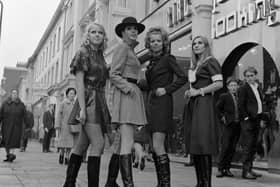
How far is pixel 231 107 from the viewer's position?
7.16m

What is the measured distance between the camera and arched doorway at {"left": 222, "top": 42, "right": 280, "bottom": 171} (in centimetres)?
769

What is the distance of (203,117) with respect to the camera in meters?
4.61

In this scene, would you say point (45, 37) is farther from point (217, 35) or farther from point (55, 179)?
point (55, 179)

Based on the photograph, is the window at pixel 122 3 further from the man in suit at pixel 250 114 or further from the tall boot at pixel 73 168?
the tall boot at pixel 73 168

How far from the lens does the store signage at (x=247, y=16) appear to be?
25.7 feet

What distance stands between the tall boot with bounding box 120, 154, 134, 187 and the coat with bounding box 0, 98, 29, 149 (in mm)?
6041

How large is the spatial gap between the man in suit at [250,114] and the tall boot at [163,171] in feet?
8.86

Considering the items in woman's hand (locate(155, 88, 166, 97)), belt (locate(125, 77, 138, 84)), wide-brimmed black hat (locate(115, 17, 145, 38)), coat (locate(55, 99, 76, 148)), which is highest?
wide-brimmed black hat (locate(115, 17, 145, 38))

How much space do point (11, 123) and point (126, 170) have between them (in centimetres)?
635

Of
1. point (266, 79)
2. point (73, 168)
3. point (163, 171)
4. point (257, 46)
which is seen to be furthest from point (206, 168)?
point (257, 46)

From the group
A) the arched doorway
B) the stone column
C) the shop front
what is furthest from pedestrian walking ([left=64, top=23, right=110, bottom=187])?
the stone column

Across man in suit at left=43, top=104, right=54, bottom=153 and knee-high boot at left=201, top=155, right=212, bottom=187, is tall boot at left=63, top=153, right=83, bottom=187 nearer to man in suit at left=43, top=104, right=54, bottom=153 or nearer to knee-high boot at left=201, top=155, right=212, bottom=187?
knee-high boot at left=201, top=155, right=212, bottom=187

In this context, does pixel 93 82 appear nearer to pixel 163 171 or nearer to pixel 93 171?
pixel 93 171

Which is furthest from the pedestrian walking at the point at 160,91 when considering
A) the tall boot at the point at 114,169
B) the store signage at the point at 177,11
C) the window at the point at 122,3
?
the window at the point at 122,3
